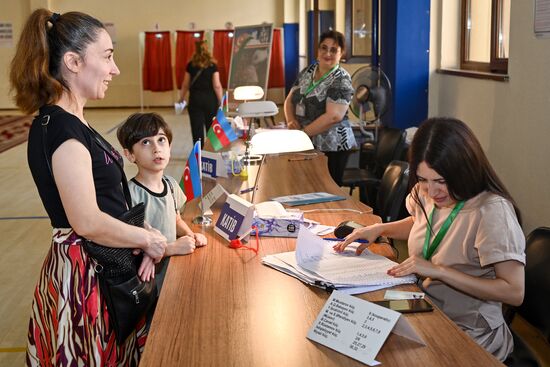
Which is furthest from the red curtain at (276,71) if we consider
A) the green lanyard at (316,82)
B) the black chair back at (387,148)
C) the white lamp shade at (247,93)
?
the green lanyard at (316,82)

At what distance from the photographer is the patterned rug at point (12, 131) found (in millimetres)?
11023

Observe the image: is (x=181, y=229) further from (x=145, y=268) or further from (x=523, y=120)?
(x=523, y=120)

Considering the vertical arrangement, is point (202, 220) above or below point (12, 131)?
above

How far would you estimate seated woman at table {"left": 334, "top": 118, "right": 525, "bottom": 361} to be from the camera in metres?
1.98

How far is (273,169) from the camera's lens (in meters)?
3.99

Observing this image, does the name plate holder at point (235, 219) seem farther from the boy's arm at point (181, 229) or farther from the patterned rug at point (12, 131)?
the patterned rug at point (12, 131)

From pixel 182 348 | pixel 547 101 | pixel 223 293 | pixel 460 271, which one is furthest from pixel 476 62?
pixel 182 348

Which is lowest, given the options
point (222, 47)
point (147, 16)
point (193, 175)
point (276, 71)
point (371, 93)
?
point (193, 175)

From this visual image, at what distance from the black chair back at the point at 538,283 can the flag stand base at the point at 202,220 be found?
1192 millimetres

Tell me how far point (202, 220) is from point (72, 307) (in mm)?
872

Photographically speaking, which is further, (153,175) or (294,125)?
(294,125)

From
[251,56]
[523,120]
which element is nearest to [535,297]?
[523,120]

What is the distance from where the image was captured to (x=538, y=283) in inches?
85.0

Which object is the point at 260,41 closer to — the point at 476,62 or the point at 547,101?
the point at 476,62
